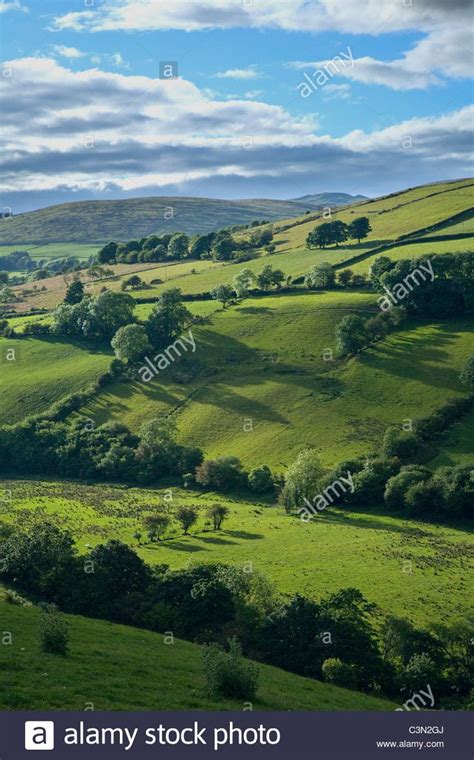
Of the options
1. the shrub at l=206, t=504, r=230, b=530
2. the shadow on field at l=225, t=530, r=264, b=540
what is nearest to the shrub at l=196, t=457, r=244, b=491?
the shrub at l=206, t=504, r=230, b=530

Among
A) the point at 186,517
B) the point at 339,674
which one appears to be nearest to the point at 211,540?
the point at 186,517

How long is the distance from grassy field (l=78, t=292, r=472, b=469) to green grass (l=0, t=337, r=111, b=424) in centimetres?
838

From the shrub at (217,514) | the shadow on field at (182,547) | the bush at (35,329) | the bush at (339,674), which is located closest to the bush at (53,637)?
the bush at (339,674)

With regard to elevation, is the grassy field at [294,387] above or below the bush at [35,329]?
below

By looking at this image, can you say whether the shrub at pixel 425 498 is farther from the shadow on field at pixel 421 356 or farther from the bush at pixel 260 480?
the shadow on field at pixel 421 356

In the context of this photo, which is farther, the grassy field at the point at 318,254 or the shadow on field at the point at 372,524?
the grassy field at the point at 318,254

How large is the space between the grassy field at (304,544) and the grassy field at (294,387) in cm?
1526

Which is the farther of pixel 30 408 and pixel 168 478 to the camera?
pixel 30 408

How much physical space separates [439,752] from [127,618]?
26.5 meters

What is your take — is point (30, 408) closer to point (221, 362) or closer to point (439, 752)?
point (221, 362)

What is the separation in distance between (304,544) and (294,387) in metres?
45.7

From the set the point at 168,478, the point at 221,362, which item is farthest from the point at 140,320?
the point at 168,478

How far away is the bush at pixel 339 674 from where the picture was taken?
1810 inches

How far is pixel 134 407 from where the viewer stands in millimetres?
120188
